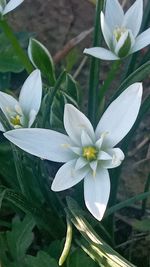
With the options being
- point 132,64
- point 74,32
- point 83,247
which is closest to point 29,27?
point 74,32

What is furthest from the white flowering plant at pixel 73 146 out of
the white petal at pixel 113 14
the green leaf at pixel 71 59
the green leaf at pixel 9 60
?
the green leaf at pixel 71 59

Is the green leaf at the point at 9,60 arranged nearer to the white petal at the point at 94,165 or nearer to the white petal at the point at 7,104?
the white petal at the point at 7,104

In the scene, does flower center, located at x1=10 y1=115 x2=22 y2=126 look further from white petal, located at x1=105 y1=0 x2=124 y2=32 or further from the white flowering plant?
white petal, located at x1=105 y1=0 x2=124 y2=32

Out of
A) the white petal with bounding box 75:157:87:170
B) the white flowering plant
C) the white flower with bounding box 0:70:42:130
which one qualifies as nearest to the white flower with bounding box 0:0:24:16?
the white flowering plant

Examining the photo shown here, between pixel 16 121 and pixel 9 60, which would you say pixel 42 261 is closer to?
pixel 16 121

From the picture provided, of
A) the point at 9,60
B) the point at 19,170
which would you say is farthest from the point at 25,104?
the point at 9,60
